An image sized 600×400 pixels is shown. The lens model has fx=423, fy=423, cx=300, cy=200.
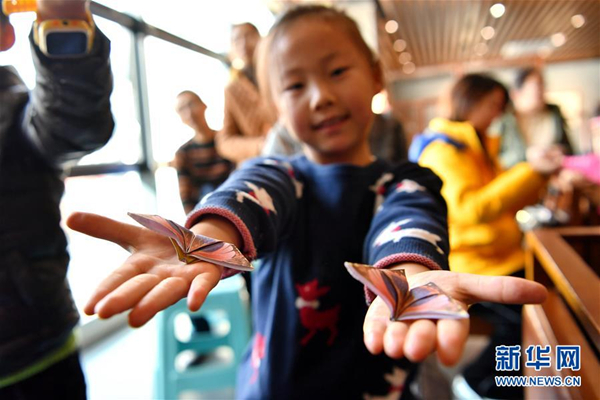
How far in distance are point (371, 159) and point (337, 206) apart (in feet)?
0.35

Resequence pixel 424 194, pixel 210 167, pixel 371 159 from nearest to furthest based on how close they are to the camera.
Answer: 1. pixel 424 194
2. pixel 371 159
3. pixel 210 167

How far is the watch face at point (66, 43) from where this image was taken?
298mm

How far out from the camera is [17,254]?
0.34 m

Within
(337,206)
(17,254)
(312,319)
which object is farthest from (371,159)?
(17,254)

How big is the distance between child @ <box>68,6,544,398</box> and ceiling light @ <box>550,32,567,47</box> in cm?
21

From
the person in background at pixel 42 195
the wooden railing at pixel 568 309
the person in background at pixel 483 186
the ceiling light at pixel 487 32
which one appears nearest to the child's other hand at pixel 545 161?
the person in background at pixel 483 186

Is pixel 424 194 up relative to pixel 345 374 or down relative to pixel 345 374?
up

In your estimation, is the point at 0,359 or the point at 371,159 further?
the point at 371,159

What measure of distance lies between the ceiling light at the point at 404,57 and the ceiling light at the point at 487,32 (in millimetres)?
92

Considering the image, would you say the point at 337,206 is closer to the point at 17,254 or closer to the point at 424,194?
the point at 424,194

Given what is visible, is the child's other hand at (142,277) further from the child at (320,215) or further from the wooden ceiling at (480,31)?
the wooden ceiling at (480,31)

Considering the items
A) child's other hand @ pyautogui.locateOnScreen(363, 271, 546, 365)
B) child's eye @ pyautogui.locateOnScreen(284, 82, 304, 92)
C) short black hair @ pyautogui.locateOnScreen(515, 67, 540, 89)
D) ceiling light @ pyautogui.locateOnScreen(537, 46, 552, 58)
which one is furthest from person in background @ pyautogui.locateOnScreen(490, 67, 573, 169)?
child's other hand @ pyautogui.locateOnScreen(363, 271, 546, 365)

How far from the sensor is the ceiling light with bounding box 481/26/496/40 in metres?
0.50

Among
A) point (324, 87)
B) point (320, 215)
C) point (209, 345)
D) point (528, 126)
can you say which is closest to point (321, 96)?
point (324, 87)
